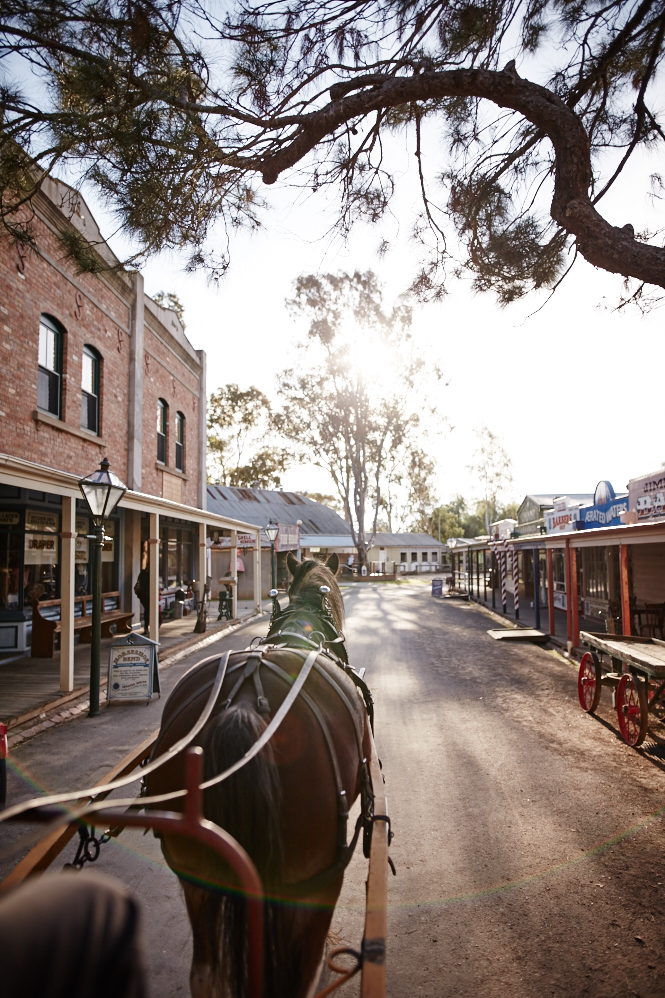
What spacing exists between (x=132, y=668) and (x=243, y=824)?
6652 mm

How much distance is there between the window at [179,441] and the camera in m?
18.1

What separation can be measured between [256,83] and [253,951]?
552 centimetres

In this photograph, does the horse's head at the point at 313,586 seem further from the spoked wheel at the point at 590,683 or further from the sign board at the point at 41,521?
the sign board at the point at 41,521

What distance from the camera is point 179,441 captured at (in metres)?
18.4

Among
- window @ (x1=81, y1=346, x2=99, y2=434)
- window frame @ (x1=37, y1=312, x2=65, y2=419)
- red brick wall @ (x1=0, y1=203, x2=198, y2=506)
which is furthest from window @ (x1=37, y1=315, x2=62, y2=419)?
window @ (x1=81, y1=346, x2=99, y2=434)

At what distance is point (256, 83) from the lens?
4.68 meters

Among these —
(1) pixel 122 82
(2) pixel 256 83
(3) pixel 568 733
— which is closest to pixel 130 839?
(3) pixel 568 733

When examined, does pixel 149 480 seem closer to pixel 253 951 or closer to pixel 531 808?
pixel 531 808

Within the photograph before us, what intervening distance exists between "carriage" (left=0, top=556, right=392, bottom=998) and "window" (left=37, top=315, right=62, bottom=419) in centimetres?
941

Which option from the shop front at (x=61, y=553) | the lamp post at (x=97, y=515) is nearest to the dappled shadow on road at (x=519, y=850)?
the lamp post at (x=97, y=515)

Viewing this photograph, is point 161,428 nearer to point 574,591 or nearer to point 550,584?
point 550,584

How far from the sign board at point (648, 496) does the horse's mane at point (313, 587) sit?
9230 millimetres

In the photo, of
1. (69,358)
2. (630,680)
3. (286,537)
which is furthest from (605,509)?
(69,358)

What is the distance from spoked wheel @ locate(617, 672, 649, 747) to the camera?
601 cm
